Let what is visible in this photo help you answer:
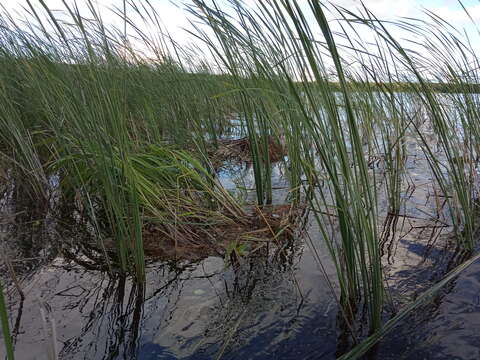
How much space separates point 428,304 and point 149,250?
3.46 feet

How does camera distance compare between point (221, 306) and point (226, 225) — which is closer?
point (221, 306)

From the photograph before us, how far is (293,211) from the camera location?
6.43ft

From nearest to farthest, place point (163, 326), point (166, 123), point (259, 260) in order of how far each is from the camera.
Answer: point (163, 326), point (259, 260), point (166, 123)

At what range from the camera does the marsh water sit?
1.03m

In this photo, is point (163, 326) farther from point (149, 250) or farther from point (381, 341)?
point (381, 341)

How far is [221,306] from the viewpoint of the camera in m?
1.23

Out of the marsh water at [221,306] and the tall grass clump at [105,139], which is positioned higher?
the tall grass clump at [105,139]

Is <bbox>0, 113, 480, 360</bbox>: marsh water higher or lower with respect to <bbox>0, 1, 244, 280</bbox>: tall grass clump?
lower

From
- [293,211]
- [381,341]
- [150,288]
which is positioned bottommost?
[381,341]

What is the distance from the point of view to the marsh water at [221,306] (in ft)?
3.39

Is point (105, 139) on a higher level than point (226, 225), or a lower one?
higher

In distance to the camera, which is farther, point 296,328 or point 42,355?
point 296,328

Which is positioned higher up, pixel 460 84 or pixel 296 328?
pixel 460 84

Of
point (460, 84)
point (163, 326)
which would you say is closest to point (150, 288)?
point (163, 326)
